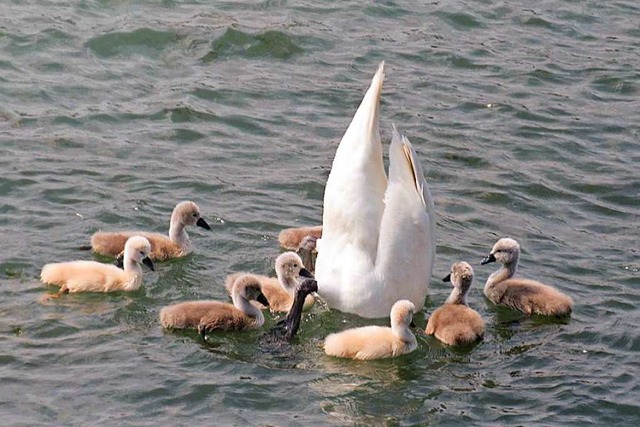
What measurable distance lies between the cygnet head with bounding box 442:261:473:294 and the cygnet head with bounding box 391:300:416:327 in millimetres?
787

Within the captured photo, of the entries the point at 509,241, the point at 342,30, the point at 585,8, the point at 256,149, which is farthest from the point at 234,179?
the point at 585,8

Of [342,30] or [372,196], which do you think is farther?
[342,30]

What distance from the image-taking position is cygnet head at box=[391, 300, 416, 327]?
28.4ft

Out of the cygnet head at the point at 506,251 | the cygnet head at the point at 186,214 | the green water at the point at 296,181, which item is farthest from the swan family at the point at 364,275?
the cygnet head at the point at 186,214

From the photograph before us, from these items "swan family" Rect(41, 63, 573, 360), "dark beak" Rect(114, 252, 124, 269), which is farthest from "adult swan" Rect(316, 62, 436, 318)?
"dark beak" Rect(114, 252, 124, 269)

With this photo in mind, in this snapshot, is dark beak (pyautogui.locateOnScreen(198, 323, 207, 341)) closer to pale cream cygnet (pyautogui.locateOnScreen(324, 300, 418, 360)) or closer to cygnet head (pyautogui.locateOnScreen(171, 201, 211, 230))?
pale cream cygnet (pyautogui.locateOnScreen(324, 300, 418, 360))

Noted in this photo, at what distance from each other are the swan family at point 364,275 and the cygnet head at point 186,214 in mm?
607

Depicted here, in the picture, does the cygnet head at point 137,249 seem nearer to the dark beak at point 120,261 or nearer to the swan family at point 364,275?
the swan family at point 364,275

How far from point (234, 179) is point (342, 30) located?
425cm

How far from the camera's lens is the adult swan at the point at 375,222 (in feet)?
29.7

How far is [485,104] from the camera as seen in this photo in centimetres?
1391

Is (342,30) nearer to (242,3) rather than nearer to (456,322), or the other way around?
(242,3)

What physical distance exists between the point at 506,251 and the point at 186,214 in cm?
232

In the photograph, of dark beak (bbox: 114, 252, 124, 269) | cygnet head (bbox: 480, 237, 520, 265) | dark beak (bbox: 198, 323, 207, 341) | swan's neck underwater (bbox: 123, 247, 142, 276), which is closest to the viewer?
dark beak (bbox: 198, 323, 207, 341)
